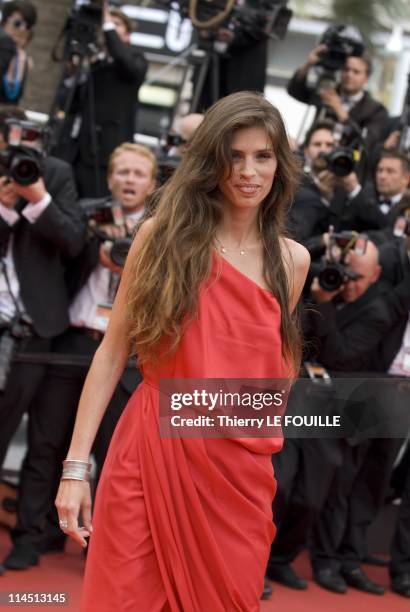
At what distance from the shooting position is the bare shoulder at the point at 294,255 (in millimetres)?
3121

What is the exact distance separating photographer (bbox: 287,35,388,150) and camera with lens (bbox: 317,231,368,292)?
180cm

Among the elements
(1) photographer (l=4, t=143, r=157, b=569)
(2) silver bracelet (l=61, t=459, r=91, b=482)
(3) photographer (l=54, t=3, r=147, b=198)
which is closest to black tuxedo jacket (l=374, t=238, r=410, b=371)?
(1) photographer (l=4, t=143, r=157, b=569)

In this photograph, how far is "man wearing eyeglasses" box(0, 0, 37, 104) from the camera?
725 centimetres

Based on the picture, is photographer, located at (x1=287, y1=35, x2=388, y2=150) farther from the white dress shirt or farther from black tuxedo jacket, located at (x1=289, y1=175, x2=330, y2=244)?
the white dress shirt

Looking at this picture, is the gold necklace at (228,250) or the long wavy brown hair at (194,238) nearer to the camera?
the long wavy brown hair at (194,238)

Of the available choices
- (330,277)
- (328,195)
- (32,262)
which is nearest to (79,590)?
(32,262)

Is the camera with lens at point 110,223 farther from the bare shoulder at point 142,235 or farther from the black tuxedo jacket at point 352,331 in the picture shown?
the bare shoulder at point 142,235

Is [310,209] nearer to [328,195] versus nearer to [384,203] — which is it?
[328,195]

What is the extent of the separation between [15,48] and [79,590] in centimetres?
343

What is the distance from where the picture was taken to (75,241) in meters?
5.65

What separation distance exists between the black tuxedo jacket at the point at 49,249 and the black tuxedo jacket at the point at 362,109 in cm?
247

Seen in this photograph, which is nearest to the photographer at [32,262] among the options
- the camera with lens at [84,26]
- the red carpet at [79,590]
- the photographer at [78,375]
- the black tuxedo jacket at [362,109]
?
the photographer at [78,375]

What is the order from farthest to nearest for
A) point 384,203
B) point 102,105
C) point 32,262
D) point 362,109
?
point 362,109 < point 102,105 < point 384,203 < point 32,262

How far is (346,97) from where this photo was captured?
7945 millimetres
